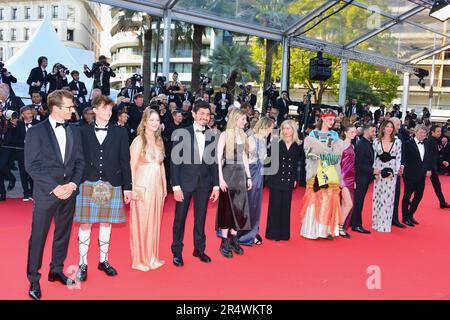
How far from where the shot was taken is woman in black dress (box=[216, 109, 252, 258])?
5.12 meters

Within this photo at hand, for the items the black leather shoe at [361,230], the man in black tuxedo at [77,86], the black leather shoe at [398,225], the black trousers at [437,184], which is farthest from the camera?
the man in black tuxedo at [77,86]

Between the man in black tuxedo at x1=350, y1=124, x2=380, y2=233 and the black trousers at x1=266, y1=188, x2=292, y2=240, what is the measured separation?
137 cm

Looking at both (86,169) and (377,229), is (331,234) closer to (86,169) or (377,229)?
(377,229)

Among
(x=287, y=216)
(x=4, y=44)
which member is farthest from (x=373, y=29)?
(x=4, y=44)

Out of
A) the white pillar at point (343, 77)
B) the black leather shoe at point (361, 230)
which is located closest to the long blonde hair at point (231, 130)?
the black leather shoe at point (361, 230)

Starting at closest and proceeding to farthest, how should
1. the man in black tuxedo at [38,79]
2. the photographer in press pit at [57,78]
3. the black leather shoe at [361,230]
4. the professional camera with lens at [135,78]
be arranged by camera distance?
the black leather shoe at [361,230]
the man in black tuxedo at [38,79]
the photographer in press pit at [57,78]
the professional camera with lens at [135,78]

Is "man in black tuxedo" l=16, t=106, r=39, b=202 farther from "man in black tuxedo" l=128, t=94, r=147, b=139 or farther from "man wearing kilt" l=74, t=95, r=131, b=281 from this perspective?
"man wearing kilt" l=74, t=95, r=131, b=281

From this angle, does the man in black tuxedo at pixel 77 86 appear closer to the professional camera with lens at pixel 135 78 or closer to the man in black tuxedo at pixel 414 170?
the professional camera with lens at pixel 135 78

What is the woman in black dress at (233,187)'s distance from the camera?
202 inches

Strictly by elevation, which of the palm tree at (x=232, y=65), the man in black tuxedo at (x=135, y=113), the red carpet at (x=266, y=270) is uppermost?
the palm tree at (x=232, y=65)

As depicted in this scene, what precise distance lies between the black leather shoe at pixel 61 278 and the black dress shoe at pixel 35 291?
0.93ft

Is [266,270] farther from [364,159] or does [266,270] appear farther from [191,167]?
[364,159]

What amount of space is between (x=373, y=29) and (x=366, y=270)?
1410cm

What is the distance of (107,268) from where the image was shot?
437 cm
